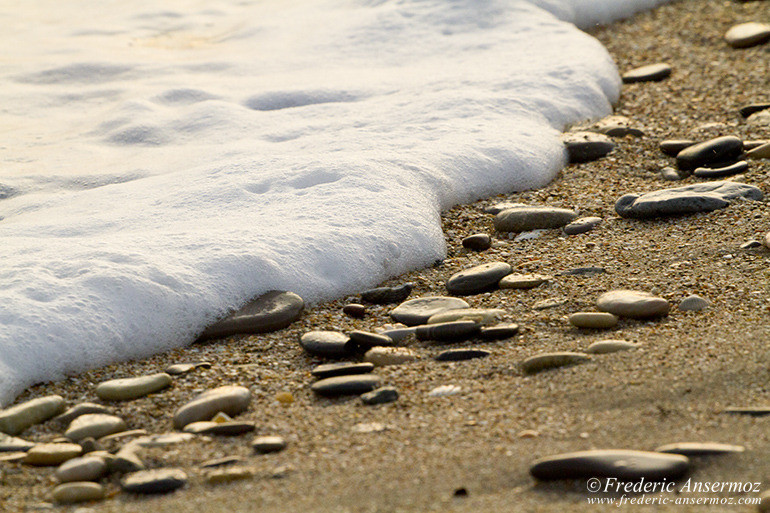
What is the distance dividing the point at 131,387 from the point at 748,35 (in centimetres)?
602

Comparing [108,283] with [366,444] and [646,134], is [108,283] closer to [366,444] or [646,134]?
[366,444]

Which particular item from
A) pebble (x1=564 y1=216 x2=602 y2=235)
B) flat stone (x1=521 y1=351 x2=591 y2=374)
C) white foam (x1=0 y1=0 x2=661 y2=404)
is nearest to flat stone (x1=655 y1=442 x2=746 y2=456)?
flat stone (x1=521 y1=351 x2=591 y2=374)

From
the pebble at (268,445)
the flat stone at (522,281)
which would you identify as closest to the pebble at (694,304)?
the flat stone at (522,281)

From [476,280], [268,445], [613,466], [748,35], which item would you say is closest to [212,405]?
[268,445]

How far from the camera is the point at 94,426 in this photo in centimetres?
223

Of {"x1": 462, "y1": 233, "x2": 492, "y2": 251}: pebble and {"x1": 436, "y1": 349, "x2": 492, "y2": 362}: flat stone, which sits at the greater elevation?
{"x1": 462, "y1": 233, "x2": 492, "y2": 251}: pebble

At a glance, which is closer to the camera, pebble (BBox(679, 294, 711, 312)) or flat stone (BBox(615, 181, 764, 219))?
pebble (BBox(679, 294, 711, 312))

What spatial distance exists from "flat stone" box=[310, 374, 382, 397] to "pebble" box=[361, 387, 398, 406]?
0.05 metres

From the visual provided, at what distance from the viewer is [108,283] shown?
9.23 ft

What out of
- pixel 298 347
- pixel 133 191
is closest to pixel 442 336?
pixel 298 347

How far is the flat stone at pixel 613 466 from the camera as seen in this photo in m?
1.73

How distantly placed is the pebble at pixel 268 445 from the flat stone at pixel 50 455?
499 mm

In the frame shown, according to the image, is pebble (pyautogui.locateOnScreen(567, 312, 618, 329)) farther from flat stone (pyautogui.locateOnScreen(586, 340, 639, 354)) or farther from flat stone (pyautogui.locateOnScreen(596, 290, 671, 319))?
flat stone (pyautogui.locateOnScreen(586, 340, 639, 354))

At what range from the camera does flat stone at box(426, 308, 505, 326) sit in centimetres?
279
